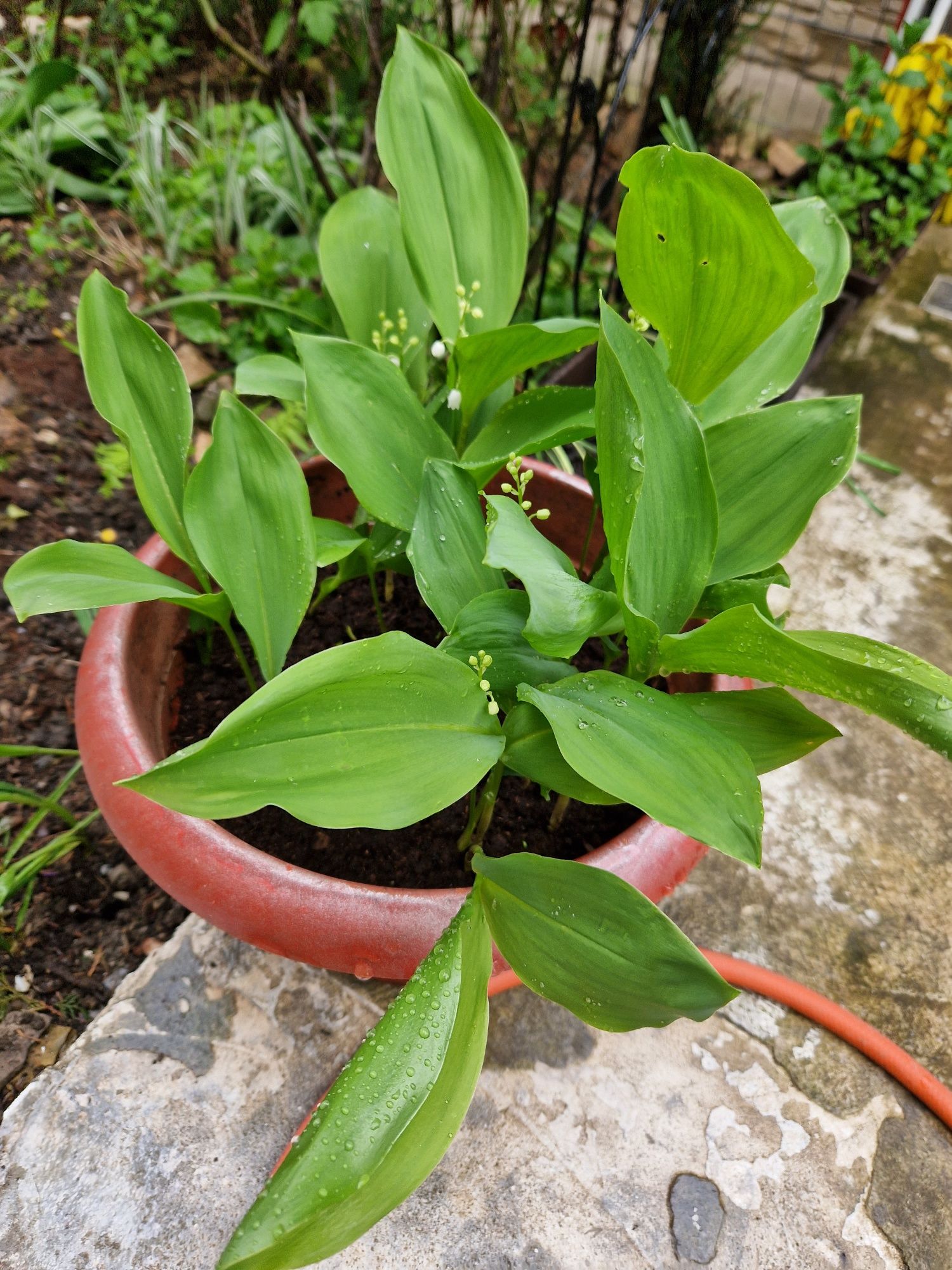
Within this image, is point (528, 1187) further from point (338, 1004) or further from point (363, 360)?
point (363, 360)

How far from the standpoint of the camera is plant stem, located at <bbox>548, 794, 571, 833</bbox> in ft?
2.77

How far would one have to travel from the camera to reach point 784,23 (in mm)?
3090

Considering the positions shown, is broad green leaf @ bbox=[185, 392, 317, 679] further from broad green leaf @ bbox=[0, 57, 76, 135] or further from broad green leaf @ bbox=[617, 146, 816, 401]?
broad green leaf @ bbox=[0, 57, 76, 135]

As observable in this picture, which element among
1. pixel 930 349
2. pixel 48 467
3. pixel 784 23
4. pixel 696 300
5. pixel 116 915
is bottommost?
pixel 116 915

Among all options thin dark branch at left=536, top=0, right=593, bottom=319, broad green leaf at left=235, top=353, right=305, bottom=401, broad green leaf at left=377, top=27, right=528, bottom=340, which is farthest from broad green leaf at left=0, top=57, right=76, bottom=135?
broad green leaf at left=377, top=27, right=528, bottom=340

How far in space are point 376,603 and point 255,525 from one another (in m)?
0.20

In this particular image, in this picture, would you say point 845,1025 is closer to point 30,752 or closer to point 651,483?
point 651,483

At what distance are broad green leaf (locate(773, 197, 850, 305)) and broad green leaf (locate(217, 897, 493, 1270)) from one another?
70 cm

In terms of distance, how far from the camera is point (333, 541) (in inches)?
32.9

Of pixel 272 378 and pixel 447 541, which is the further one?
pixel 272 378

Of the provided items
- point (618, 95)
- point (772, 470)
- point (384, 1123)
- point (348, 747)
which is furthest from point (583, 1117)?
point (618, 95)

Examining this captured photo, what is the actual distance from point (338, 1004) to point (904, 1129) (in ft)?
2.05

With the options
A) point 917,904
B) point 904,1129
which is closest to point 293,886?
point 904,1129

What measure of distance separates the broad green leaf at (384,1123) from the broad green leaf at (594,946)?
4 centimetres
